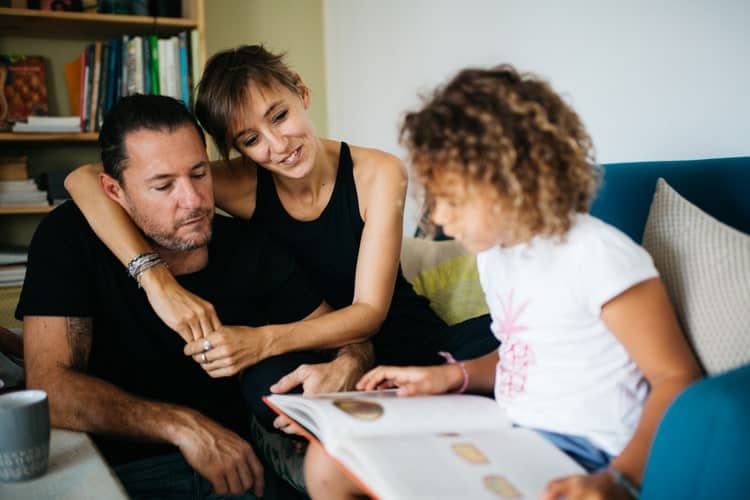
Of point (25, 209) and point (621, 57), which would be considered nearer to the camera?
point (621, 57)

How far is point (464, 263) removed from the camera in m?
1.80

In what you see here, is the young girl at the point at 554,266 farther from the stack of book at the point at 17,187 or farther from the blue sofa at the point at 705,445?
the stack of book at the point at 17,187

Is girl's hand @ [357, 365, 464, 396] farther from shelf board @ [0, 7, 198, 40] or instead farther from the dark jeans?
shelf board @ [0, 7, 198, 40]

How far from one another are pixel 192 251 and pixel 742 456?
108 cm

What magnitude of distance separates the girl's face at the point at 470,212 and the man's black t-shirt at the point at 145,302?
2.10ft

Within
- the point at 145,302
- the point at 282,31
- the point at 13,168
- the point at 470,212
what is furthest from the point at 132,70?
the point at 470,212

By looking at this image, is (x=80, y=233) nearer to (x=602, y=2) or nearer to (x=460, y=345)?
(x=460, y=345)

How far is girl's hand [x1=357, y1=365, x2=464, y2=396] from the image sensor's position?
1034 millimetres

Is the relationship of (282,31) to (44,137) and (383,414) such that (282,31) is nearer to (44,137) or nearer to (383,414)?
(44,137)

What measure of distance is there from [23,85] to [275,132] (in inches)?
71.6

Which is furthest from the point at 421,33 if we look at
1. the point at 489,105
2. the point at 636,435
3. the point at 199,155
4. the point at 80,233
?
the point at 636,435

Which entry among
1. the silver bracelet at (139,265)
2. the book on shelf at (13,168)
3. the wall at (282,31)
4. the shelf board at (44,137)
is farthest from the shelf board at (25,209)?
the silver bracelet at (139,265)

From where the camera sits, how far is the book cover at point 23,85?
2.74m

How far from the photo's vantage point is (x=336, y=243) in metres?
1.63
